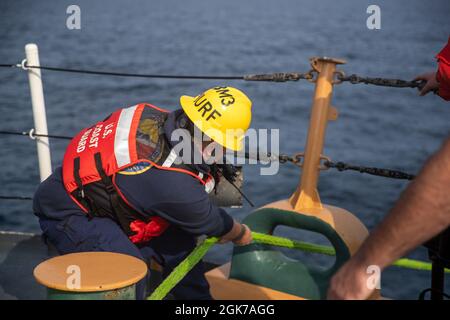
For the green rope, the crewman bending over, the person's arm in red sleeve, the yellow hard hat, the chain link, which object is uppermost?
the person's arm in red sleeve

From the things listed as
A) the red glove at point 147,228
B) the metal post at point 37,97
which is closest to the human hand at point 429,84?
the red glove at point 147,228

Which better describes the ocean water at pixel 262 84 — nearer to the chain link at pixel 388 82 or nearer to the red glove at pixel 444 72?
the chain link at pixel 388 82

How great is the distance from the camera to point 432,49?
37.9 meters

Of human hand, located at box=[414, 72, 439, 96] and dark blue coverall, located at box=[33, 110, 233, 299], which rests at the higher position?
human hand, located at box=[414, 72, 439, 96]

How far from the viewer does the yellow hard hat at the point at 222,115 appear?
378 centimetres

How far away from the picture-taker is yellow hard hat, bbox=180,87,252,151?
149 inches

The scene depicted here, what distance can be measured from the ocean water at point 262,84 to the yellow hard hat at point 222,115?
24.0ft

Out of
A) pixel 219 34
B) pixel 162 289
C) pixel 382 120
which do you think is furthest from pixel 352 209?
pixel 219 34

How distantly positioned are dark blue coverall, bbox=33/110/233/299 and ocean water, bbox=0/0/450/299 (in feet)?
23.5

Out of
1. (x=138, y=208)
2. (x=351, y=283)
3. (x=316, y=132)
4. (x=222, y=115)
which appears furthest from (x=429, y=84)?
(x=351, y=283)

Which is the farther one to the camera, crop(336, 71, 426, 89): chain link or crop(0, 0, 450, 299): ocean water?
crop(0, 0, 450, 299): ocean water

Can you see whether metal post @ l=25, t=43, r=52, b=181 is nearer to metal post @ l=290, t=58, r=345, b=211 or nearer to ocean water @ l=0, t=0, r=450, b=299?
metal post @ l=290, t=58, r=345, b=211

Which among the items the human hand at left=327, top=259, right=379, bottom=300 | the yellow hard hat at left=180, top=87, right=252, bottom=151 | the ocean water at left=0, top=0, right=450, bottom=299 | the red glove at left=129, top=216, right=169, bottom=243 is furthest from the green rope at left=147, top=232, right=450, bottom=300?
the ocean water at left=0, top=0, right=450, bottom=299

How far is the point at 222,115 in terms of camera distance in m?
3.79
